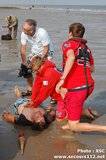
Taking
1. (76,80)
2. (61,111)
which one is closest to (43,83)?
(61,111)

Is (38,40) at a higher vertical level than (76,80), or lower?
higher

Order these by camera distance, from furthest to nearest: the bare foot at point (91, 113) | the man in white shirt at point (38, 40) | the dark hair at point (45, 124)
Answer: the man in white shirt at point (38, 40)
the bare foot at point (91, 113)
the dark hair at point (45, 124)

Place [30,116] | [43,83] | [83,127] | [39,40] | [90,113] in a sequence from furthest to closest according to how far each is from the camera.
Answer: [39,40] < [90,113] < [43,83] < [30,116] < [83,127]

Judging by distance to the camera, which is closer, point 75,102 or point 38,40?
point 75,102

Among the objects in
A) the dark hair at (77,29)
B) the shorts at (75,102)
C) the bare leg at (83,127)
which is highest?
the dark hair at (77,29)

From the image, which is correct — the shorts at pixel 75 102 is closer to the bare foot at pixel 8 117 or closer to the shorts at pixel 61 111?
the shorts at pixel 61 111

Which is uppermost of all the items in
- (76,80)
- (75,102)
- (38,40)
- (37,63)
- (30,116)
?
(38,40)

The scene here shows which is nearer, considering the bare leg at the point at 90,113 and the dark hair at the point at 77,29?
the dark hair at the point at 77,29

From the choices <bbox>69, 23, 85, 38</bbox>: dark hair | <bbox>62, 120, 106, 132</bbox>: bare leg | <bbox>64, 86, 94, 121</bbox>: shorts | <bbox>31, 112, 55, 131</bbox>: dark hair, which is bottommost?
<bbox>31, 112, 55, 131</bbox>: dark hair

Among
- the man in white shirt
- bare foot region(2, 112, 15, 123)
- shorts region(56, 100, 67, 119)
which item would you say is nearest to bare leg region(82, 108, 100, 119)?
shorts region(56, 100, 67, 119)

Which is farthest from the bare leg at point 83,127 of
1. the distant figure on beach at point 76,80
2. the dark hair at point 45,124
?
the dark hair at point 45,124

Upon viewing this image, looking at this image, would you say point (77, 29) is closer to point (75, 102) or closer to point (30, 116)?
point (75, 102)

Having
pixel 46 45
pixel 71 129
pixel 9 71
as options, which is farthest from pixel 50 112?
pixel 9 71

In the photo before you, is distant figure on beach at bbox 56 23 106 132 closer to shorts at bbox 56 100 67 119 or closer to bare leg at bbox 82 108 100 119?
shorts at bbox 56 100 67 119
